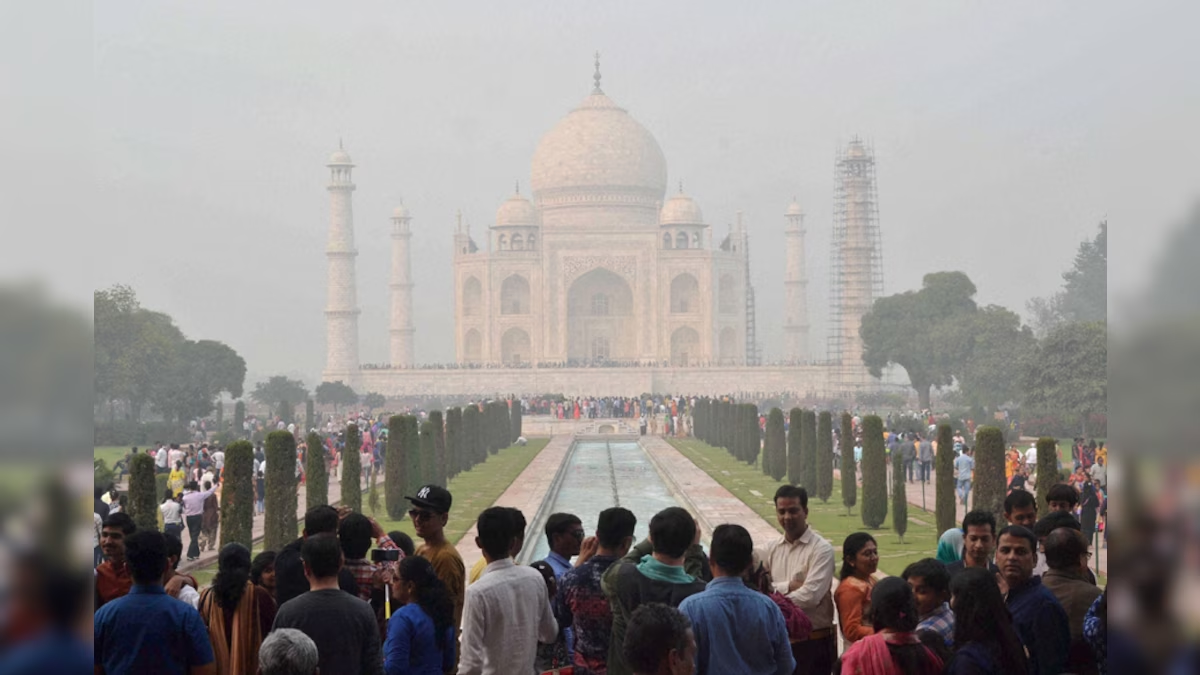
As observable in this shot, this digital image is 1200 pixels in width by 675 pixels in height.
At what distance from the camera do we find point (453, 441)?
14.6 metres

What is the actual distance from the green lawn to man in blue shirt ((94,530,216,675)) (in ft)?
16.8

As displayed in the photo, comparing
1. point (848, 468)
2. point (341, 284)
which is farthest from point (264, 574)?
point (341, 284)

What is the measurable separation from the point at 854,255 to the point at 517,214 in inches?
379

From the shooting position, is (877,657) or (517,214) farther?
(517,214)

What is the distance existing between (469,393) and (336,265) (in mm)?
4556

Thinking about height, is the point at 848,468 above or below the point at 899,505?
above

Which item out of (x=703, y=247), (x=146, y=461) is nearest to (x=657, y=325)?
(x=703, y=247)

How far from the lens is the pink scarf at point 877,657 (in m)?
2.28

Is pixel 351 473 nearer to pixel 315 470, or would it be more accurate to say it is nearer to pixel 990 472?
pixel 315 470

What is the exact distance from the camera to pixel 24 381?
2.87 ft

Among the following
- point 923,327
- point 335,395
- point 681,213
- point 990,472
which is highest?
point 681,213

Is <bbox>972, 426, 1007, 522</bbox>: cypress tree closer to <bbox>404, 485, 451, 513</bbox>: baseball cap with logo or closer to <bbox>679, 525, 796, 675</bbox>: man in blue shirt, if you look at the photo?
<bbox>404, 485, 451, 513</bbox>: baseball cap with logo

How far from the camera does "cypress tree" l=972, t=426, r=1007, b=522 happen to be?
25.6 ft

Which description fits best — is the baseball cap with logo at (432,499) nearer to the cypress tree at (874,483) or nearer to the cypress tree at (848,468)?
the cypress tree at (874,483)
